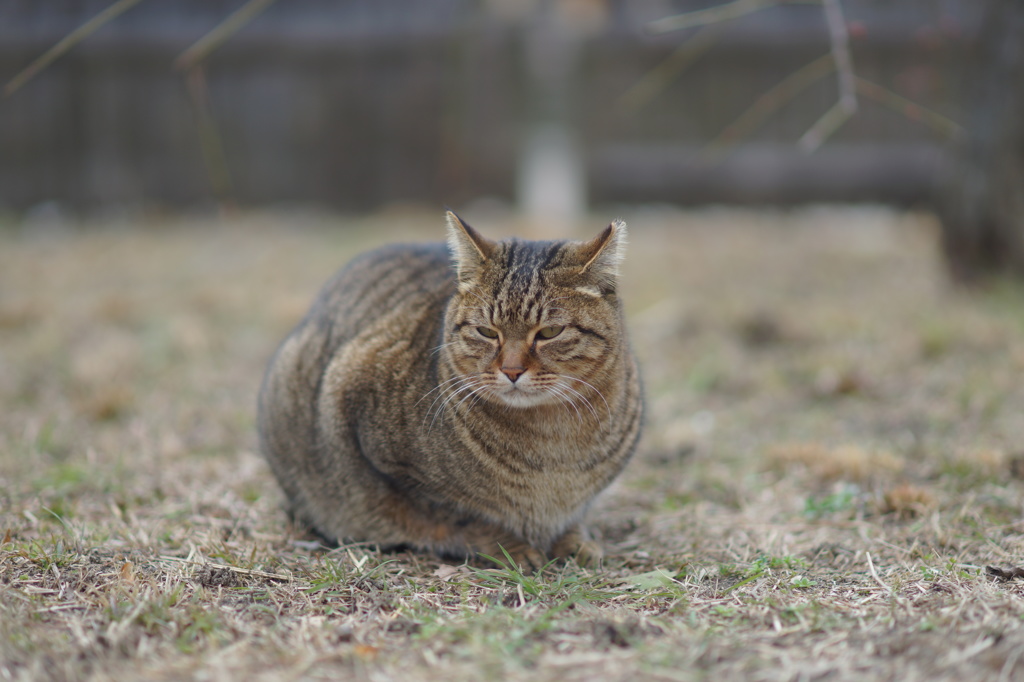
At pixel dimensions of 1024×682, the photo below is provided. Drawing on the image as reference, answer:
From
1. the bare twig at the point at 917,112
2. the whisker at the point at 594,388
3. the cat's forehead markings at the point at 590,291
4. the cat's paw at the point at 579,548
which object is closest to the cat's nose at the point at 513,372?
the whisker at the point at 594,388

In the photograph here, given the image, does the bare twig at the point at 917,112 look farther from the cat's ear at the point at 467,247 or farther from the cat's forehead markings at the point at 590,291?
the cat's ear at the point at 467,247

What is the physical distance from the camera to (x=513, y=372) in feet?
7.75

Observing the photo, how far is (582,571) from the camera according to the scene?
244cm

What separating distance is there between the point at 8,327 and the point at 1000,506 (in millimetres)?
5003

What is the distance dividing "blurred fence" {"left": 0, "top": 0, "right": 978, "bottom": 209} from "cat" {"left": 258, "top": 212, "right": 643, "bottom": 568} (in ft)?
17.9

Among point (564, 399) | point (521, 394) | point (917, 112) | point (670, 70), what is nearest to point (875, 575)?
point (564, 399)

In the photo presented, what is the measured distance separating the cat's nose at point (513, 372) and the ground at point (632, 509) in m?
0.51

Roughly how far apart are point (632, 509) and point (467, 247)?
1113mm

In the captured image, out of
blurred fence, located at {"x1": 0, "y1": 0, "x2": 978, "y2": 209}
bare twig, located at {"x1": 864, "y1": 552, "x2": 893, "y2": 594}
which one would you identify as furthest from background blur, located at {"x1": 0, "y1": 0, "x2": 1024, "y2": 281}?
bare twig, located at {"x1": 864, "y1": 552, "x2": 893, "y2": 594}

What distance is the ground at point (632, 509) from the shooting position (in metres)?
1.87

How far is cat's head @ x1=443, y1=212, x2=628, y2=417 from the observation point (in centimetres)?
240

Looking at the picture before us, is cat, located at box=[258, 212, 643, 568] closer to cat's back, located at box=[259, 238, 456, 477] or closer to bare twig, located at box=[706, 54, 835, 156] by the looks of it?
cat's back, located at box=[259, 238, 456, 477]

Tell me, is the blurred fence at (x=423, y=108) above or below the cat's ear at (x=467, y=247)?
above

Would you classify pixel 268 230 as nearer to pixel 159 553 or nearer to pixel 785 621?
pixel 159 553
